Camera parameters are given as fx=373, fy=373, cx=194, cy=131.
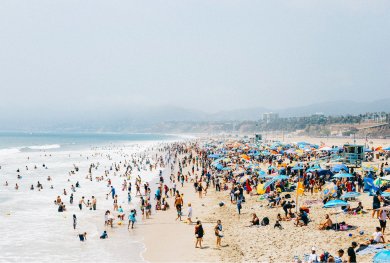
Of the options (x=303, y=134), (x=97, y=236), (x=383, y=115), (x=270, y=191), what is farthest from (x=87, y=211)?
(x=383, y=115)

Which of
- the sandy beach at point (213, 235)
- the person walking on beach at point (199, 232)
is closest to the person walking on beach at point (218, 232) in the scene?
the sandy beach at point (213, 235)

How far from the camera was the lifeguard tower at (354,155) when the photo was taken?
2952 centimetres

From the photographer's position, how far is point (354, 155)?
2975 cm

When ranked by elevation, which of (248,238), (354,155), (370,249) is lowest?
(248,238)

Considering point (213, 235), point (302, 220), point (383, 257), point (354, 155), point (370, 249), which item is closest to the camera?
point (383, 257)

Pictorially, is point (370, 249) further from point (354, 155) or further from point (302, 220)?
point (354, 155)

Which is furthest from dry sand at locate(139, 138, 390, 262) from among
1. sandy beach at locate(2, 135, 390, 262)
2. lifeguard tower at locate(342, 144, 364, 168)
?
lifeguard tower at locate(342, 144, 364, 168)

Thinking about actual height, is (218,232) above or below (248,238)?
above

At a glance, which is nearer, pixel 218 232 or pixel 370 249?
pixel 370 249

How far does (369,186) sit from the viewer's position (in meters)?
18.4

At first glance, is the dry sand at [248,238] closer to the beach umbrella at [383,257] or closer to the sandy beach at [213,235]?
the sandy beach at [213,235]

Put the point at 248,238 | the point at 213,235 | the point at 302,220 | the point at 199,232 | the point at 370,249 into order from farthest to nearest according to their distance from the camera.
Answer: the point at 213,235 < the point at 302,220 < the point at 248,238 < the point at 199,232 < the point at 370,249

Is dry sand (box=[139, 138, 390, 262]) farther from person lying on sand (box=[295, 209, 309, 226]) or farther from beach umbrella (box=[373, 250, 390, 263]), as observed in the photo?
beach umbrella (box=[373, 250, 390, 263])

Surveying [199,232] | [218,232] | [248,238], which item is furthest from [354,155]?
[199,232]
